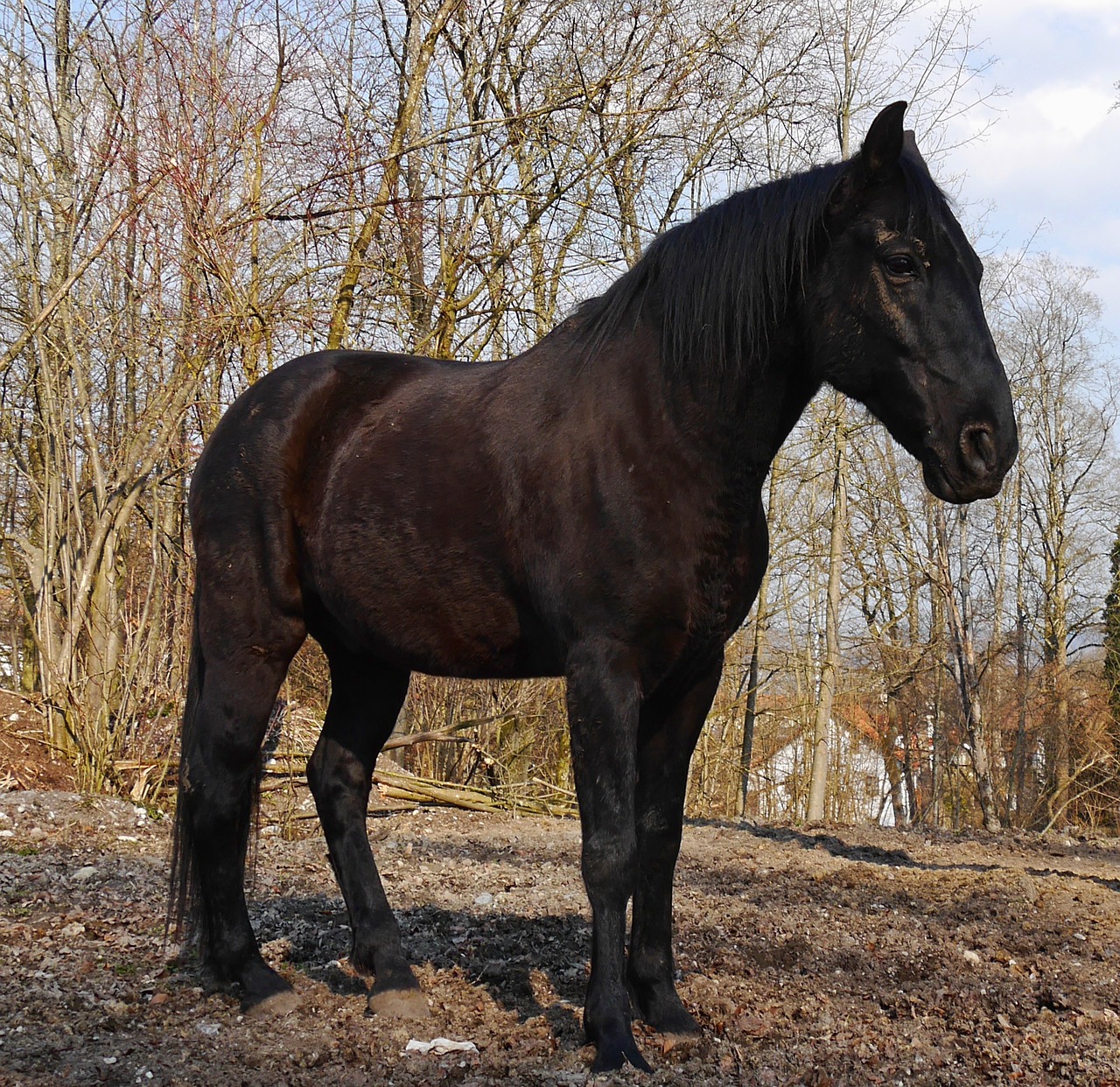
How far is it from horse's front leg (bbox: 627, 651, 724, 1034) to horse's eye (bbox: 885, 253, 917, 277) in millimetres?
1249

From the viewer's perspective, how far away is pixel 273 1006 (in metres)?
3.37

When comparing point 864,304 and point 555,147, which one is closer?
point 864,304

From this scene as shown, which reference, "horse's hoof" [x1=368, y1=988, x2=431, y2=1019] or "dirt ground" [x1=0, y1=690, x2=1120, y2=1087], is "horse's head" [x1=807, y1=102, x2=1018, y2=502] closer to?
"dirt ground" [x1=0, y1=690, x2=1120, y2=1087]

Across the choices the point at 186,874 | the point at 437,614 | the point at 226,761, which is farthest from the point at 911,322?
the point at 186,874

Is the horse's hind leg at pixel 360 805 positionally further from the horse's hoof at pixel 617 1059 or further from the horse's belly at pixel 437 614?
the horse's hoof at pixel 617 1059

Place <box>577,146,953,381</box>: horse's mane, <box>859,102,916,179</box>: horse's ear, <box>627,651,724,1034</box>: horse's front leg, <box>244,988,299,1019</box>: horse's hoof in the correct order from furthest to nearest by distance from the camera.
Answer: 1. <box>244,988,299,1019</box>: horse's hoof
2. <box>627,651,724,1034</box>: horse's front leg
3. <box>577,146,953,381</box>: horse's mane
4. <box>859,102,916,179</box>: horse's ear

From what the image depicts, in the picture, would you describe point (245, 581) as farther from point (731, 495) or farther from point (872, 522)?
point (872, 522)

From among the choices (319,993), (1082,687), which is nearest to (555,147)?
(319,993)

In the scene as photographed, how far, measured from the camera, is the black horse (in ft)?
9.39

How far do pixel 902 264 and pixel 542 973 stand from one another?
9.10 feet

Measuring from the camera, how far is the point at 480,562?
3291 millimetres

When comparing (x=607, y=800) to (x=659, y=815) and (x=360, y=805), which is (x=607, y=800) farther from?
(x=360, y=805)

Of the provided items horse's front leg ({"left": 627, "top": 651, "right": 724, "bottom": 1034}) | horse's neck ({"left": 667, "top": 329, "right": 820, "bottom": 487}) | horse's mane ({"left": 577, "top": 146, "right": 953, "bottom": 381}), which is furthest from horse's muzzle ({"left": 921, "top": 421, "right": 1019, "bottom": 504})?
horse's front leg ({"left": 627, "top": 651, "right": 724, "bottom": 1034})

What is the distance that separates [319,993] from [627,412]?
2322 millimetres
